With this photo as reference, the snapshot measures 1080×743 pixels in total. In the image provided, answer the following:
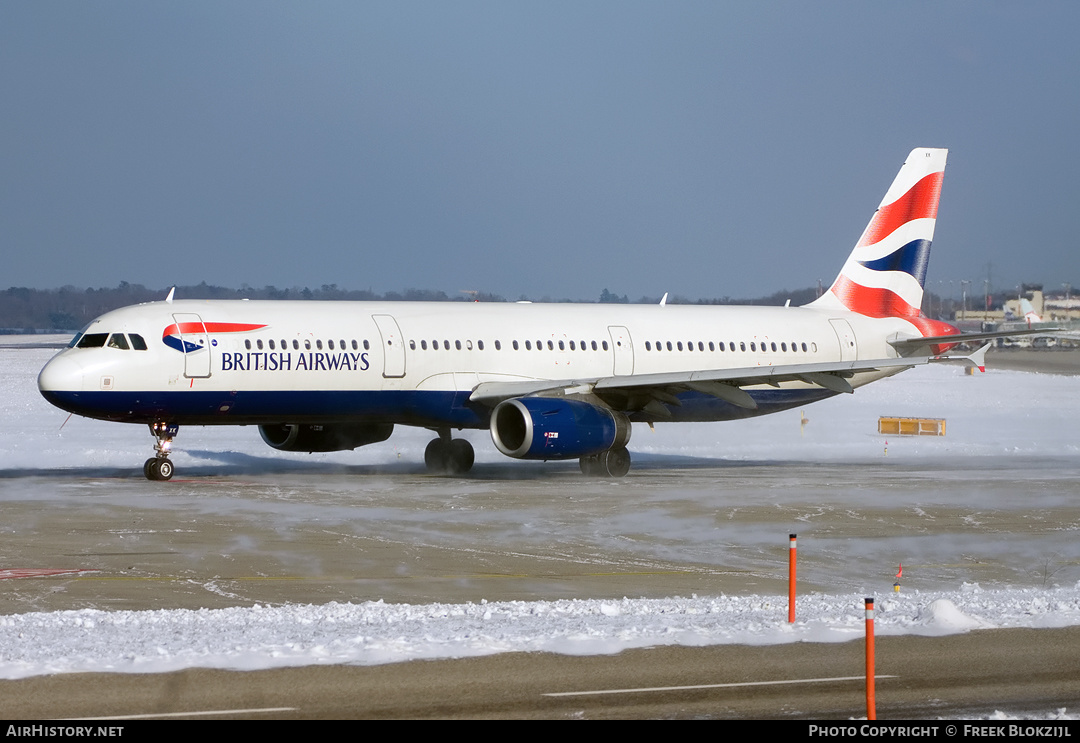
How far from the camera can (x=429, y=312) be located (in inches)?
1206

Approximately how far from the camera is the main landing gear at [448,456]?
103 ft

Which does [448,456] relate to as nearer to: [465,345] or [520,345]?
[465,345]

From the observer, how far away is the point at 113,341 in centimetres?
2711

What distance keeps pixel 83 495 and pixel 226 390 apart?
3.78 metres

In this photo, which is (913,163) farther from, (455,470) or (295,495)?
(295,495)

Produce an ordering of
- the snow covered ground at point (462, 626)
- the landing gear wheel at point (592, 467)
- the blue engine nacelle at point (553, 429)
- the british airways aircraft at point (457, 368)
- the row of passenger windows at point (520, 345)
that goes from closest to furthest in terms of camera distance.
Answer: the snow covered ground at point (462, 626)
the british airways aircraft at point (457, 368)
the blue engine nacelle at point (553, 429)
the row of passenger windows at point (520, 345)
the landing gear wheel at point (592, 467)

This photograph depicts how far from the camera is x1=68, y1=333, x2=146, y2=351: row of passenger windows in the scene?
27047 mm

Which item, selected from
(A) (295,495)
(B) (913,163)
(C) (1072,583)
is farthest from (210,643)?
(B) (913,163)

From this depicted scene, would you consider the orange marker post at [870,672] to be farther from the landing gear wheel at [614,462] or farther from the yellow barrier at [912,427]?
the yellow barrier at [912,427]

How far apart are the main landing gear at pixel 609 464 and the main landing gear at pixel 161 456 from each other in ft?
28.4

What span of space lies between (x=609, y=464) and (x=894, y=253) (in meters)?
11.2

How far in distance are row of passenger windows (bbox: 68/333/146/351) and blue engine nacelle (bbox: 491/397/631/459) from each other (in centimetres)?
717

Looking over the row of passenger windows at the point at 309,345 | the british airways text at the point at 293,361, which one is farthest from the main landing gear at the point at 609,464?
the row of passenger windows at the point at 309,345

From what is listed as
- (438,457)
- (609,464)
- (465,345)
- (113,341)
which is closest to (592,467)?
(609,464)
